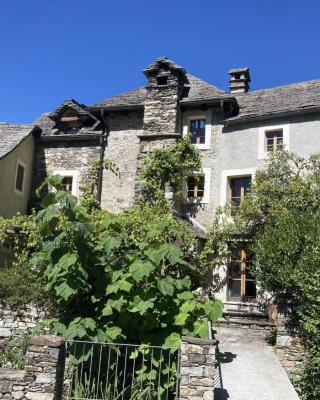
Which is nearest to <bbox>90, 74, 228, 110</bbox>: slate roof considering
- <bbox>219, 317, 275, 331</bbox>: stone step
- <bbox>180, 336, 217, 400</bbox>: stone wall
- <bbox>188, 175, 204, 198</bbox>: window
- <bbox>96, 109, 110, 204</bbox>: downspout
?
<bbox>96, 109, 110, 204</bbox>: downspout

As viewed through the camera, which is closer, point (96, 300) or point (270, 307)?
point (96, 300)

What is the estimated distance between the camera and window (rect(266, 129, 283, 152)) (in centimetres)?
1786

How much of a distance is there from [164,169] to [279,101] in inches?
215

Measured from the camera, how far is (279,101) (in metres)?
18.8

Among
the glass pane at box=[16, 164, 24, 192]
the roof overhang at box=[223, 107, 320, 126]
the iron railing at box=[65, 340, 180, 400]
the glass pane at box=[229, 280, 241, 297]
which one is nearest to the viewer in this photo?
the iron railing at box=[65, 340, 180, 400]

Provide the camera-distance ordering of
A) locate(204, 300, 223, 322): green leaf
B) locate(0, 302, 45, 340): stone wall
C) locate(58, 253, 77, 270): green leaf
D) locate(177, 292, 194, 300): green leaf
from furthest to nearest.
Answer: locate(0, 302, 45, 340): stone wall → locate(177, 292, 194, 300): green leaf → locate(58, 253, 77, 270): green leaf → locate(204, 300, 223, 322): green leaf

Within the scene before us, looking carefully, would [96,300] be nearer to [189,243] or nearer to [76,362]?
[76,362]

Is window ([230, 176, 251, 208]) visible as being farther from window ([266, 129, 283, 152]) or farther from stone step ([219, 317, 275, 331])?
stone step ([219, 317, 275, 331])

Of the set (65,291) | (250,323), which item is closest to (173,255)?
(65,291)

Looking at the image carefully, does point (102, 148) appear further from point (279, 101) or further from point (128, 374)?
point (128, 374)

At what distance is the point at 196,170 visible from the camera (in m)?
18.5

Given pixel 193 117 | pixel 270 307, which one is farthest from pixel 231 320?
pixel 193 117

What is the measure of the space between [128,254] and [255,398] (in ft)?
13.5

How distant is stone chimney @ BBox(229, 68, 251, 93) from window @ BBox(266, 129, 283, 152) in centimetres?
391
